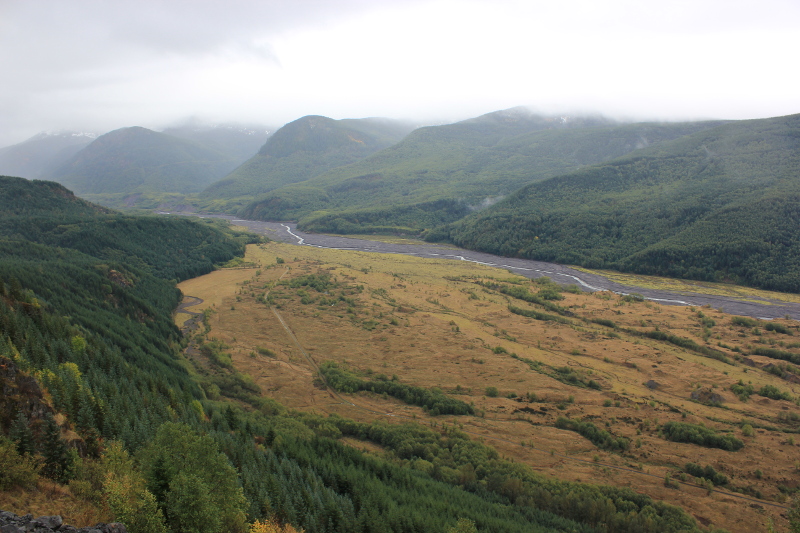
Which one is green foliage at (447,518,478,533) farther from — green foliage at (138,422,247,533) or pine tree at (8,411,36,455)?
pine tree at (8,411,36,455)

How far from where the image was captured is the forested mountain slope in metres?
21.7

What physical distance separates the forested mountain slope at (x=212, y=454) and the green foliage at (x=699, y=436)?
→ 39.6 feet

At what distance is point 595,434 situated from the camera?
4538cm

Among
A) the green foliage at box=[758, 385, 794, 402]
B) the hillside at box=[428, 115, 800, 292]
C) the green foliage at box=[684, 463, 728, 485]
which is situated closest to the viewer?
the green foliage at box=[684, 463, 728, 485]

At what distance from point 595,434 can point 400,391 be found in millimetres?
22131

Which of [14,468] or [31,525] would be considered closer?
[31,525]

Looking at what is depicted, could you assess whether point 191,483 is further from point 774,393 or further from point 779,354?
point 779,354

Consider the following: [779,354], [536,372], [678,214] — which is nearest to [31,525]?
[536,372]

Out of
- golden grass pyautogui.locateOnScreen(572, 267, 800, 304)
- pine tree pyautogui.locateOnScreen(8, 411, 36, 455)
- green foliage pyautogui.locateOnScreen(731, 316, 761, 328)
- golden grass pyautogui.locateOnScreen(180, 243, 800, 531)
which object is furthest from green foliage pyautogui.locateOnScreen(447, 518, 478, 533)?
golden grass pyautogui.locateOnScreen(572, 267, 800, 304)

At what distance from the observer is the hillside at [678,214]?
4203 inches

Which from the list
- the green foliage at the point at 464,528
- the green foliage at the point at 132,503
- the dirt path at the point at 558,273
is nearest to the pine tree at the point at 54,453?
the green foliage at the point at 132,503

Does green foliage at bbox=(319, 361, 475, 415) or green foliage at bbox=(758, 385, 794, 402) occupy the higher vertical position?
green foliage at bbox=(319, 361, 475, 415)

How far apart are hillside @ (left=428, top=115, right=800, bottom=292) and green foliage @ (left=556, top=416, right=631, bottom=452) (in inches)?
3180

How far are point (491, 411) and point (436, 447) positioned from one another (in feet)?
35.1
